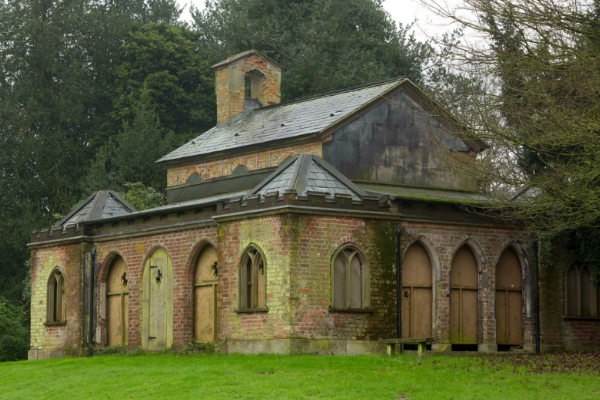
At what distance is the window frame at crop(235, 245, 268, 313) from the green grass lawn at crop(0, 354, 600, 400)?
4.49 ft

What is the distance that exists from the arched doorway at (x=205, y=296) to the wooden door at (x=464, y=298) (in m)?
6.16

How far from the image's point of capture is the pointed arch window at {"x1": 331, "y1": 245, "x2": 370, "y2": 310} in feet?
68.6

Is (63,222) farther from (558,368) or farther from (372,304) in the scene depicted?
(558,368)

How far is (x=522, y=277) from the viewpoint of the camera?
78.9ft

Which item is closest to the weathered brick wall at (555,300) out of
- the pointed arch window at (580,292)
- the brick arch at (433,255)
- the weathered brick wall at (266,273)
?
the pointed arch window at (580,292)

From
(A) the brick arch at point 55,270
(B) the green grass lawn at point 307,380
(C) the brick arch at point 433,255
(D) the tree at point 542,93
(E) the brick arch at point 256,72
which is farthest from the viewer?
(E) the brick arch at point 256,72

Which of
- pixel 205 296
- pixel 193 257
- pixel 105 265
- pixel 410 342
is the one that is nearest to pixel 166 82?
pixel 105 265

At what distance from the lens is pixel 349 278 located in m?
21.0

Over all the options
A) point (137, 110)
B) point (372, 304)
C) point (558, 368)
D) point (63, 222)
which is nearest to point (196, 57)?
point (137, 110)

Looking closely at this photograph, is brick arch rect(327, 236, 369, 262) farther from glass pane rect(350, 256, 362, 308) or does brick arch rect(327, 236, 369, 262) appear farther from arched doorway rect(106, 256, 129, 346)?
arched doorway rect(106, 256, 129, 346)

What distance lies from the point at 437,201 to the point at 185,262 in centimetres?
692

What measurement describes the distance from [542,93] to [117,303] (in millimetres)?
14210

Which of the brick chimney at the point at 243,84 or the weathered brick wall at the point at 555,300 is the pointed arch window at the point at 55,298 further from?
the weathered brick wall at the point at 555,300

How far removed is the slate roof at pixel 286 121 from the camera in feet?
83.4
